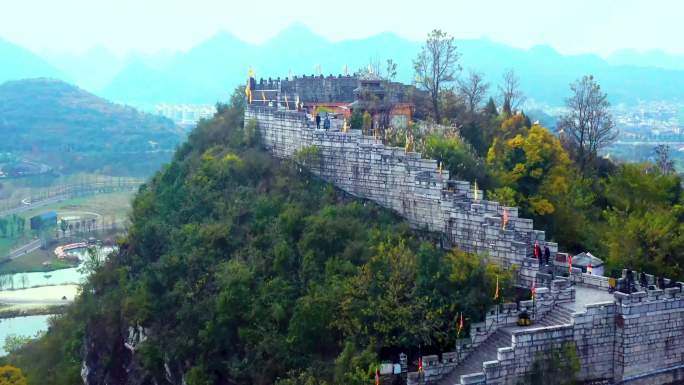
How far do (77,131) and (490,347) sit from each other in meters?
117

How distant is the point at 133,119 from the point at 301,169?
116 m

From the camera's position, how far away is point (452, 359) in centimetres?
1786

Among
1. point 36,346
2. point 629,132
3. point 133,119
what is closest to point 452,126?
point 36,346

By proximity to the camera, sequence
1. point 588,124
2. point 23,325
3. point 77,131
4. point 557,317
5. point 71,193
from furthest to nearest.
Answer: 1. point 77,131
2. point 71,193
3. point 23,325
4. point 588,124
5. point 557,317

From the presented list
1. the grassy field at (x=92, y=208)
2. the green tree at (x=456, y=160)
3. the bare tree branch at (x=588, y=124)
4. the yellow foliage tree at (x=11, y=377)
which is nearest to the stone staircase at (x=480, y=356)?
the green tree at (x=456, y=160)

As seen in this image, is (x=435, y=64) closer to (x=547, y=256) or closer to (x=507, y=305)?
(x=547, y=256)

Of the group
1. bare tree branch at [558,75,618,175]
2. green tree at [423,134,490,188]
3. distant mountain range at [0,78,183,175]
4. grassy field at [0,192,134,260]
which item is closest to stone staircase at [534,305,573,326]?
green tree at [423,134,490,188]

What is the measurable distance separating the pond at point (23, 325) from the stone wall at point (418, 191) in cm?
3734

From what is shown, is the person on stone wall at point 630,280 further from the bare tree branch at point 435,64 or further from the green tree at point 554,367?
the bare tree branch at point 435,64

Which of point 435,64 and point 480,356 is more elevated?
point 435,64

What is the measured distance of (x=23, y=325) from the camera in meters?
58.7

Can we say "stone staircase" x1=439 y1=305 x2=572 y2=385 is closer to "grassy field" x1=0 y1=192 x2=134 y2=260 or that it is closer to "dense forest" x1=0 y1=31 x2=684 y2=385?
"dense forest" x1=0 y1=31 x2=684 y2=385

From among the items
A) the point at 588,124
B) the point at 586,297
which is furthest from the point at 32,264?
the point at 586,297

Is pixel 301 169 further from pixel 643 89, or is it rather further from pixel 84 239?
pixel 643 89
